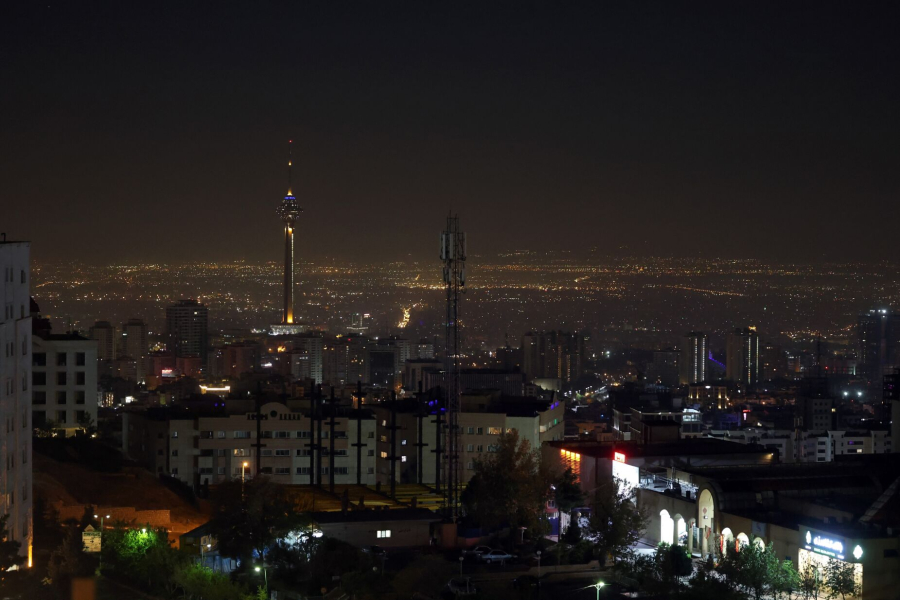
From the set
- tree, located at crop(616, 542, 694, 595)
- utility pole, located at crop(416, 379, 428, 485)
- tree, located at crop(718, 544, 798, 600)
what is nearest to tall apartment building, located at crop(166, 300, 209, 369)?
utility pole, located at crop(416, 379, 428, 485)

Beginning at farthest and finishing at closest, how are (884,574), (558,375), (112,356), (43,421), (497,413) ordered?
(558,375)
(112,356)
(497,413)
(43,421)
(884,574)

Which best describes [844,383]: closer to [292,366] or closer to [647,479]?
[292,366]

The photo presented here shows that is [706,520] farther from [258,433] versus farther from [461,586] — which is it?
[258,433]

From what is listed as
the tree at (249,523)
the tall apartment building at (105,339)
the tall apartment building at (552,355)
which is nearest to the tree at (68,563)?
the tree at (249,523)

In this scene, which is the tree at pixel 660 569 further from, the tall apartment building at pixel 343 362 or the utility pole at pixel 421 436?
the tall apartment building at pixel 343 362

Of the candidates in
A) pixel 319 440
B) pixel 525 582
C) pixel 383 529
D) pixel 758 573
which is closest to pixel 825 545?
pixel 758 573

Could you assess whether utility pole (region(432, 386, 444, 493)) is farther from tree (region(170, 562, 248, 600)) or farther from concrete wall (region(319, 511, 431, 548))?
tree (region(170, 562, 248, 600))

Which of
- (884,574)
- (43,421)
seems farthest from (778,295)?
(884,574)
